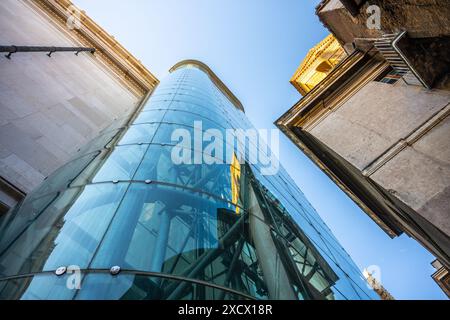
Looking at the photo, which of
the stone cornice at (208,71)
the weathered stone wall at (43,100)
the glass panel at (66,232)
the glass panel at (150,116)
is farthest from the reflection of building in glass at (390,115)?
the stone cornice at (208,71)

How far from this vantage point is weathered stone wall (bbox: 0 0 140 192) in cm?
830

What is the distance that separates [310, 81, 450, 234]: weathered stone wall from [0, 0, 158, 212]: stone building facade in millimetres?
8569

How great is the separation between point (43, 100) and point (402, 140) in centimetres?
1208

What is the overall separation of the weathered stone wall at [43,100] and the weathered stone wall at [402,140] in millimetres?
8672

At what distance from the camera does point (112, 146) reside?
721 cm

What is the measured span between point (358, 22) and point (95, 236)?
26.8 feet

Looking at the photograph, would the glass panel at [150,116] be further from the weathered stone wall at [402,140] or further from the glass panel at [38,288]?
the glass panel at [38,288]

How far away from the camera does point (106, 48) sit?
20328 millimetres

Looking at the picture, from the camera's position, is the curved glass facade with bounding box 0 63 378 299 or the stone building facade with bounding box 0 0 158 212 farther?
the stone building facade with bounding box 0 0 158 212

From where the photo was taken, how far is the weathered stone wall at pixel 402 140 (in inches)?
219

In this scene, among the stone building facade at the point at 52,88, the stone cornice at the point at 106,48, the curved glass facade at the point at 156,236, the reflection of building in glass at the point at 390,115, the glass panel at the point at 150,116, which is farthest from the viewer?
the stone cornice at the point at 106,48

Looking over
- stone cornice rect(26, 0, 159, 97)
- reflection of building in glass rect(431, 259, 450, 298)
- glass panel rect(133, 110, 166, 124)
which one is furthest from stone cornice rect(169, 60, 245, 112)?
reflection of building in glass rect(431, 259, 450, 298)

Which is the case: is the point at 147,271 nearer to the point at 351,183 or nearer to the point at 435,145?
the point at 435,145

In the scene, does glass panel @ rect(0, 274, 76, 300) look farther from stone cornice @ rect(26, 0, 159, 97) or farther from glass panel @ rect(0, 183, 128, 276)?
stone cornice @ rect(26, 0, 159, 97)
